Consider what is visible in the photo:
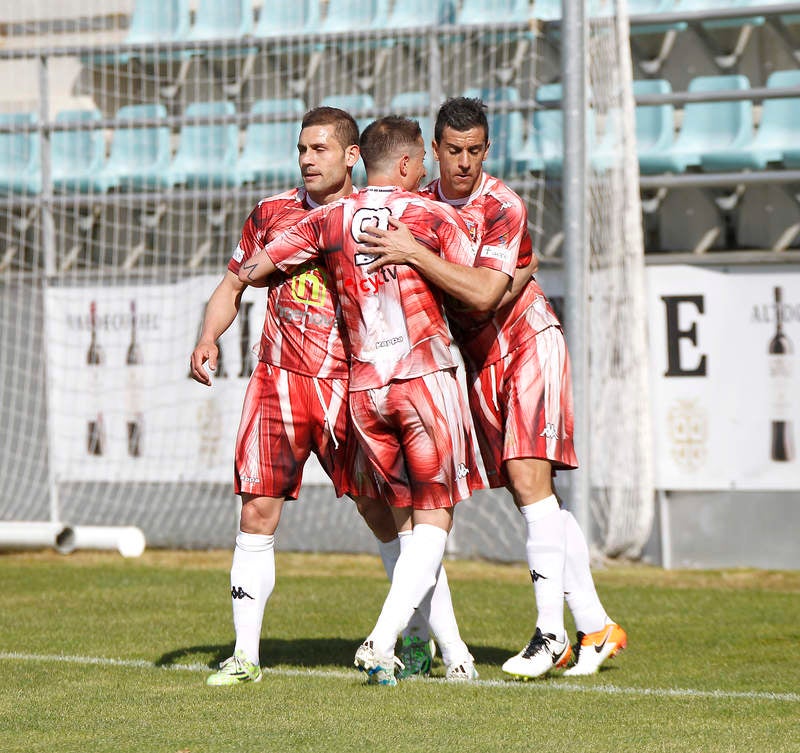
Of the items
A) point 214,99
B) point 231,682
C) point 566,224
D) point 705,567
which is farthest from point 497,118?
point 231,682

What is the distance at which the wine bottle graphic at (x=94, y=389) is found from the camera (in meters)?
10.5

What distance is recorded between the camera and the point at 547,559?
196 inches

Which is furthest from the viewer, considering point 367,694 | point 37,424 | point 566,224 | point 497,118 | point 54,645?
point 37,424

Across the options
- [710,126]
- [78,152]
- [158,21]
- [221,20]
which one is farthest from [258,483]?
[158,21]

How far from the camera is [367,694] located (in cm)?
449

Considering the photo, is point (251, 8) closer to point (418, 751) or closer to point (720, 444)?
point (720, 444)

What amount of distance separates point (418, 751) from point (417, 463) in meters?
1.21

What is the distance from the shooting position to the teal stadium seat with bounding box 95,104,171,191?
11117mm

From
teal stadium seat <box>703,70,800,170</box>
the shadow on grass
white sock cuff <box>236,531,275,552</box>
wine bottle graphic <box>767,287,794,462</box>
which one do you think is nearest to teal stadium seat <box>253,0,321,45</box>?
teal stadium seat <box>703,70,800,170</box>

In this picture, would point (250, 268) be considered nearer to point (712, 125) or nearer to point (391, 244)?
point (391, 244)

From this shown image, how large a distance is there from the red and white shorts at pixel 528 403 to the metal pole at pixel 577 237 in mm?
3671

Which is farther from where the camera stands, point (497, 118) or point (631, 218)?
point (497, 118)

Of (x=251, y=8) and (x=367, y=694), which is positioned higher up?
(x=251, y=8)

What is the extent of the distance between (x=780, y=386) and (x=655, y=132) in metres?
2.35
